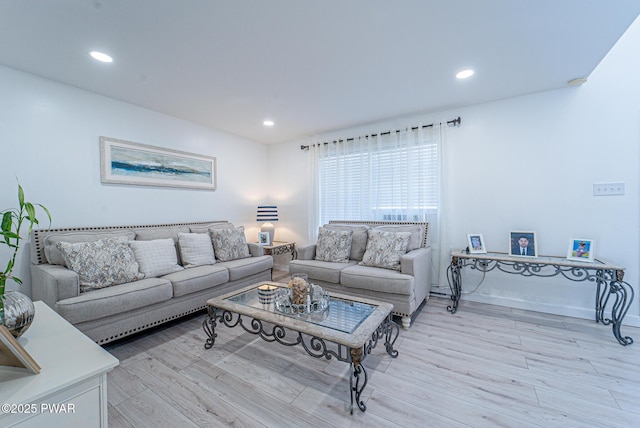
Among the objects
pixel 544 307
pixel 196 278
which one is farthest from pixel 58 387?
pixel 544 307

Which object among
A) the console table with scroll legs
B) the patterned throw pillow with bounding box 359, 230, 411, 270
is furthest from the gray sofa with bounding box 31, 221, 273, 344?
the console table with scroll legs

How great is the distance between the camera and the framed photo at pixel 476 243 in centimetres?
298

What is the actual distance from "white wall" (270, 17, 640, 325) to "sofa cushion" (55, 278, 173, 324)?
322 cm

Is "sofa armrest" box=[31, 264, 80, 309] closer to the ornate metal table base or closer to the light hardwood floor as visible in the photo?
the light hardwood floor

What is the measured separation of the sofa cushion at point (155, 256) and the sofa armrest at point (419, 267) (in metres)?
2.40

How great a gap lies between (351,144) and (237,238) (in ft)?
7.04

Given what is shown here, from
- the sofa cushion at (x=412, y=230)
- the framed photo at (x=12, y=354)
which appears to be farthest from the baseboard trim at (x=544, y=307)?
the framed photo at (x=12, y=354)

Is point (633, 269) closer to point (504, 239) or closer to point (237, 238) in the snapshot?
point (504, 239)

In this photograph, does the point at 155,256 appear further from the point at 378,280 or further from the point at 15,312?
the point at 378,280

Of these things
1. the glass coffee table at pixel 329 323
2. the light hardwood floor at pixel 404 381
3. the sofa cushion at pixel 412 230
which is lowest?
the light hardwood floor at pixel 404 381

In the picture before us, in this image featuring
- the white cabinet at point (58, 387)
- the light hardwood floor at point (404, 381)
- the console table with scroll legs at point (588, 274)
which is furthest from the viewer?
the console table with scroll legs at point (588, 274)

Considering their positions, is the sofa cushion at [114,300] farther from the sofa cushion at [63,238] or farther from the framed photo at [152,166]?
the framed photo at [152,166]

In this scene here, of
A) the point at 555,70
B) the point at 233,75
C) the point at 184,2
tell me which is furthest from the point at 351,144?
the point at 184,2

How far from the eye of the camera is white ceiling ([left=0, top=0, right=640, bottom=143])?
1647mm
